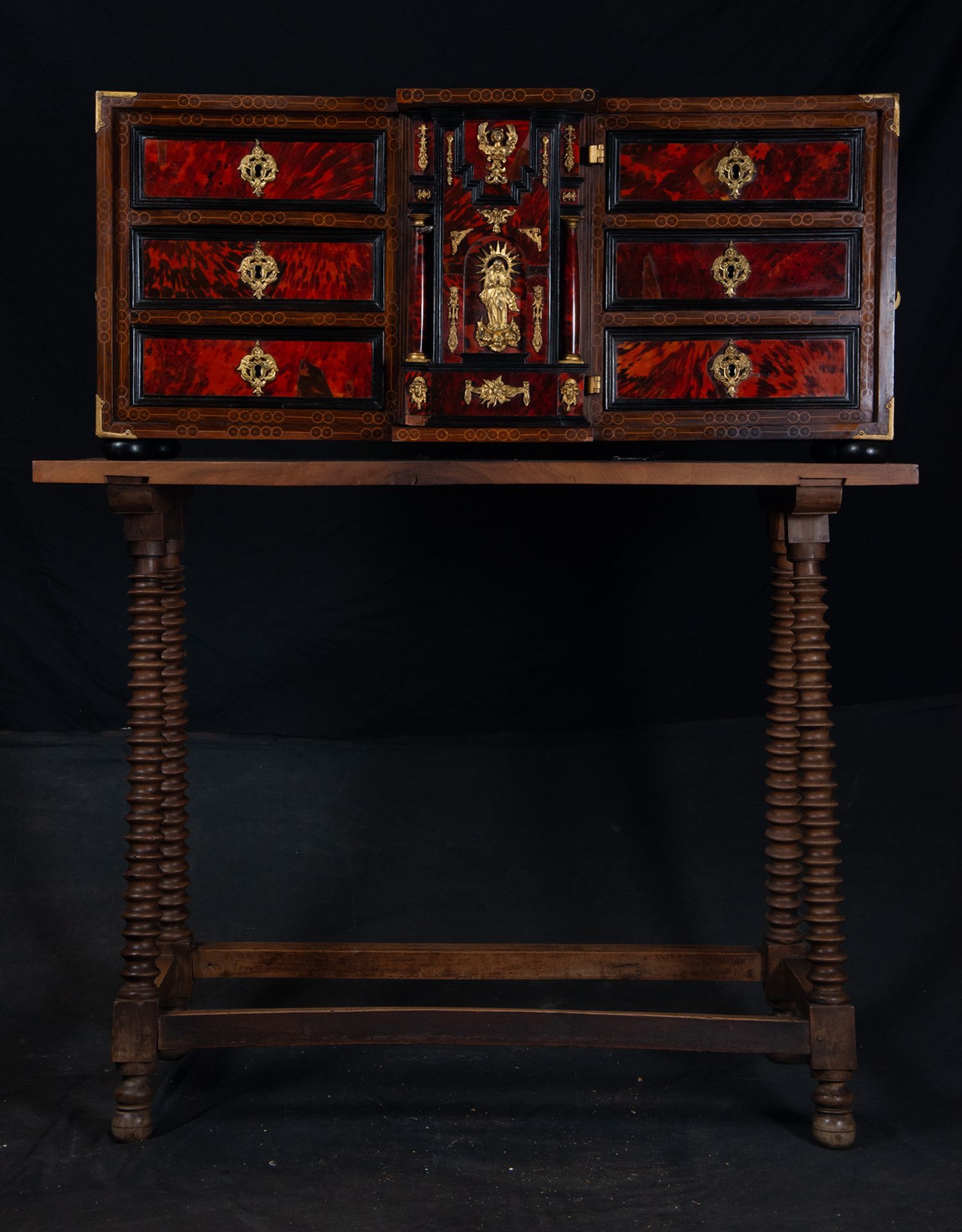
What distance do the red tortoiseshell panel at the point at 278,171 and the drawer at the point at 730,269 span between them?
1.89 ft

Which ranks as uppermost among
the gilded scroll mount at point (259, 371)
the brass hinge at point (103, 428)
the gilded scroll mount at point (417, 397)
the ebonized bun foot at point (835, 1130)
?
the gilded scroll mount at point (259, 371)

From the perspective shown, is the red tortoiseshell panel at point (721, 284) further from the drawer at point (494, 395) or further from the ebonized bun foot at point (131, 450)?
the ebonized bun foot at point (131, 450)

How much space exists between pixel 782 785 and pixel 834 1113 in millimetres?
742

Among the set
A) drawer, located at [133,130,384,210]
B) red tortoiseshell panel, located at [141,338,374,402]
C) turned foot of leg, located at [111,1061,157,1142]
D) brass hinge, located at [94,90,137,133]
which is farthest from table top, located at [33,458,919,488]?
turned foot of leg, located at [111,1061,157,1142]

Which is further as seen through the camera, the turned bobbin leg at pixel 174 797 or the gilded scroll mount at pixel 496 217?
the turned bobbin leg at pixel 174 797

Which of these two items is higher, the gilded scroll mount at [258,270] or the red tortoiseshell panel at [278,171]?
the red tortoiseshell panel at [278,171]

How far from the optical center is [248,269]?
323 centimetres

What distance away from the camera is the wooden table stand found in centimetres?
303

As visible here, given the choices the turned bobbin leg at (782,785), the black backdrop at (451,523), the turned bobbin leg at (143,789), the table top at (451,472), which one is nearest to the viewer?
the table top at (451,472)

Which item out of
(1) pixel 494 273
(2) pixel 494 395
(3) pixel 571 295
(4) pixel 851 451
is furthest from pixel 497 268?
(4) pixel 851 451

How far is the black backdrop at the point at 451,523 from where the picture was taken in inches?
177

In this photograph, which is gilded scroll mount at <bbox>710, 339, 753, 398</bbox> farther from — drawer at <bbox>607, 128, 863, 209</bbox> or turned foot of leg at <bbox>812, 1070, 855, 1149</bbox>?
turned foot of leg at <bbox>812, 1070, 855, 1149</bbox>

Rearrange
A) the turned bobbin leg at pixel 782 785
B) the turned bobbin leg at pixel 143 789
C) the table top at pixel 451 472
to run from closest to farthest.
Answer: the table top at pixel 451 472 → the turned bobbin leg at pixel 143 789 → the turned bobbin leg at pixel 782 785

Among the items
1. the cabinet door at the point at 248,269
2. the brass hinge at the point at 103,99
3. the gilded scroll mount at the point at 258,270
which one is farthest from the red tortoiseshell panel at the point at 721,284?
the brass hinge at the point at 103,99
